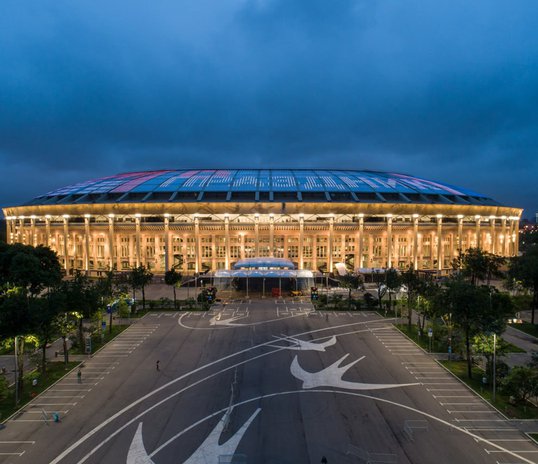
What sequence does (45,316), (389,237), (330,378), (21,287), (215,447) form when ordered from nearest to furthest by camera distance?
(215,447), (45,316), (330,378), (21,287), (389,237)

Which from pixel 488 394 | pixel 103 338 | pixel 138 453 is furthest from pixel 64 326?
pixel 488 394

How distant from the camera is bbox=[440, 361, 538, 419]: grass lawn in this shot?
28.7 metres

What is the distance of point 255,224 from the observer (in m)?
93.8

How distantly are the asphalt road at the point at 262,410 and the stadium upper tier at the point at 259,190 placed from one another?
174 ft

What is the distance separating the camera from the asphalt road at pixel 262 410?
77.5ft

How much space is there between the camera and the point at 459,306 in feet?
114

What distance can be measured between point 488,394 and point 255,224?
6727 centimetres

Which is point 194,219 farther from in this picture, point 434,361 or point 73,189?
point 434,361

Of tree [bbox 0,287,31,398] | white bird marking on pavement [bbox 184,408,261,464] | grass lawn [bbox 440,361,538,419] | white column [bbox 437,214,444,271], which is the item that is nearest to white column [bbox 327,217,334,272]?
white column [bbox 437,214,444,271]

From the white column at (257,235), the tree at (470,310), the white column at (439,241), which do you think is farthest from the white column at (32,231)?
the white column at (439,241)

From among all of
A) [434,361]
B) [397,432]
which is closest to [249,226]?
[434,361]

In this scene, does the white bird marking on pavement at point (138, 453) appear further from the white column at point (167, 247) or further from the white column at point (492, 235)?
the white column at point (492, 235)

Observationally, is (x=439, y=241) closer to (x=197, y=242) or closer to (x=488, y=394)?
(x=197, y=242)

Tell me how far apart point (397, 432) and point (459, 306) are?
1422cm
